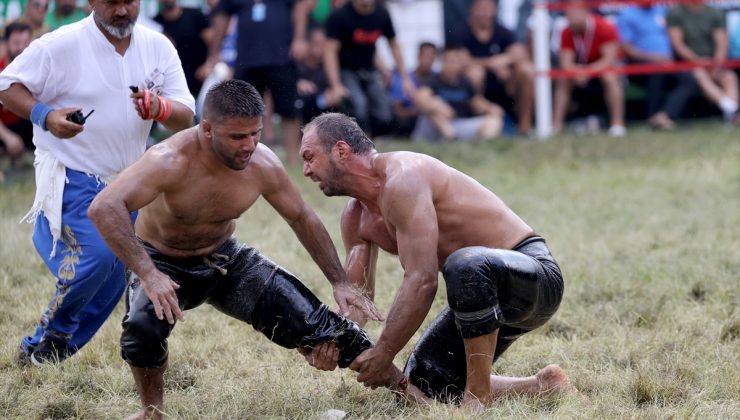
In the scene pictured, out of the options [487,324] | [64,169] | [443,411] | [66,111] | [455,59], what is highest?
[66,111]

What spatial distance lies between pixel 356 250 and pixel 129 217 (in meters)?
1.01

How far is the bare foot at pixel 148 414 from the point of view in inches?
173

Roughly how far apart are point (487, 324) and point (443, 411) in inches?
13.9

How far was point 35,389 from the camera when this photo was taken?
4.75m

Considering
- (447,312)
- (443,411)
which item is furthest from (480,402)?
(447,312)

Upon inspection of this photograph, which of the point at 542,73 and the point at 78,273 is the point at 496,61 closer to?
the point at 542,73

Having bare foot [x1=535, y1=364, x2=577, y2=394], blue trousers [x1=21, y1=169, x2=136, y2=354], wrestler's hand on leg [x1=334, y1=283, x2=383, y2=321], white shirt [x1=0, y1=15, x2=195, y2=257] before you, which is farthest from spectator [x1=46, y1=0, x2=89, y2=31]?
bare foot [x1=535, y1=364, x2=577, y2=394]

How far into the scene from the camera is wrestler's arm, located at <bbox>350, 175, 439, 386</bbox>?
13.9ft

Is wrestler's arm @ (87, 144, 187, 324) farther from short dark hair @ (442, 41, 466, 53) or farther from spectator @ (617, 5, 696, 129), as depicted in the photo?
spectator @ (617, 5, 696, 129)

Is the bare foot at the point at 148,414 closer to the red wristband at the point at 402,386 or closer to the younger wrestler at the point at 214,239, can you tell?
the younger wrestler at the point at 214,239

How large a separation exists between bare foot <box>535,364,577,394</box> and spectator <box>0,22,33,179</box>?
6.30m

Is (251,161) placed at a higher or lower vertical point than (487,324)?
higher

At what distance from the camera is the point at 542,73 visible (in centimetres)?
1220

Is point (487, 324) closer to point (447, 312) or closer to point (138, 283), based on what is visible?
point (447, 312)
